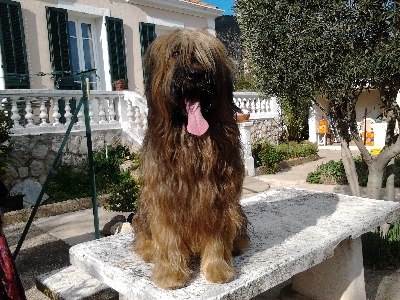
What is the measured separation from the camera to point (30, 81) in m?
9.15

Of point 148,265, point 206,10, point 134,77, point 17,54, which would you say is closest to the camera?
point 148,265

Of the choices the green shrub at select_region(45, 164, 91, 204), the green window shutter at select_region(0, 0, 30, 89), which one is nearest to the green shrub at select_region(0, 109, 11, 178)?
the green shrub at select_region(45, 164, 91, 204)

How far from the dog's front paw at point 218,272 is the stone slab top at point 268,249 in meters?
0.03

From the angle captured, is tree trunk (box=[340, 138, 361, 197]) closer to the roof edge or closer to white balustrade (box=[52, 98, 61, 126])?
white balustrade (box=[52, 98, 61, 126])

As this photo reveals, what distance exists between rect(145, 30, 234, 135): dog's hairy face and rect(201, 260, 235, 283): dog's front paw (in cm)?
76

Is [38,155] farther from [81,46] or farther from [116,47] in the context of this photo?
[116,47]

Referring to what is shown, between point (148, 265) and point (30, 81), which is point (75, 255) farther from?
point (30, 81)

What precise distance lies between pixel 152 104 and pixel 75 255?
4.66ft

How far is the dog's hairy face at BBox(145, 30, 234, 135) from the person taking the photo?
1.79 meters

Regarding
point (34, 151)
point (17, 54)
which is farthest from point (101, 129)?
point (17, 54)

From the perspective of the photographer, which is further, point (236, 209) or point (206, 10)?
point (206, 10)

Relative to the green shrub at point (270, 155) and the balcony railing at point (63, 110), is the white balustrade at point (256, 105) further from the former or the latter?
the balcony railing at point (63, 110)

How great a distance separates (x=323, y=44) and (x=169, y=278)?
258 centimetres

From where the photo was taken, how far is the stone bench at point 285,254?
6.91 ft
